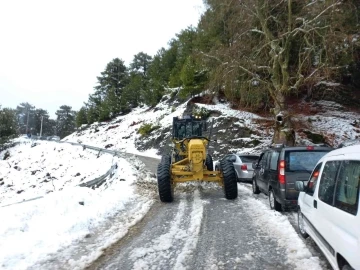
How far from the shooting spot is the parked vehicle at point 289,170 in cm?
790

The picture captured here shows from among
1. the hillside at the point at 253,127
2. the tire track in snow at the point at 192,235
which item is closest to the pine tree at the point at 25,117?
the hillside at the point at 253,127

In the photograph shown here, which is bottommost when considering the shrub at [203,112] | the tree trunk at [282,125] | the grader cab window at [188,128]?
the grader cab window at [188,128]

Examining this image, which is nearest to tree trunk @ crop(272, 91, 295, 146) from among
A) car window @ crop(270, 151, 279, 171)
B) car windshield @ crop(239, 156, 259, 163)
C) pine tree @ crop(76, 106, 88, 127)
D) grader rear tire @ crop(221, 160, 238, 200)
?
car windshield @ crop(239, 156, 259, 163)

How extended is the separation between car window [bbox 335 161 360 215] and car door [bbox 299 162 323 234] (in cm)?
127

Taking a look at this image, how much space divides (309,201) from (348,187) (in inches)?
73.7

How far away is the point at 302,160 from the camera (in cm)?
829

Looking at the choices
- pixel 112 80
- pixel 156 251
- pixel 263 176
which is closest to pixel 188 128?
pixel 263 176

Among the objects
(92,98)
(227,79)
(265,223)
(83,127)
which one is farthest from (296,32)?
(92,98)

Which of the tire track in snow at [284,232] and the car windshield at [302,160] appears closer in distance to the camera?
the tire track in snow at [284,232]

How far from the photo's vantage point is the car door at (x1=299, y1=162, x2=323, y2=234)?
5383mm

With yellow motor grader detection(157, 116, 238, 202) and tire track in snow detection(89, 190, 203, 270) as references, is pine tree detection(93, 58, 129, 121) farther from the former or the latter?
tire track in snow detection(89, 190, 203, 270)

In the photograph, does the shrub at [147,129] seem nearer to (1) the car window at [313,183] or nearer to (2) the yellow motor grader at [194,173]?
(2) the yellow motor grader at [194,173]

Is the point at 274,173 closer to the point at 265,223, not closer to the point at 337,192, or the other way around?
the point at 265,223

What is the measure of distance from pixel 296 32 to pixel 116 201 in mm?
15741
